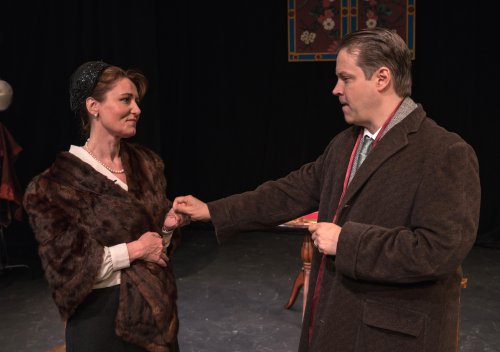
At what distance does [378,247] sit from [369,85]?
17.9 inches

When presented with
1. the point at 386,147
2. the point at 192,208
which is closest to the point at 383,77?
the point at 386,147

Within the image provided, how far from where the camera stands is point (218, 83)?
626 centimetres

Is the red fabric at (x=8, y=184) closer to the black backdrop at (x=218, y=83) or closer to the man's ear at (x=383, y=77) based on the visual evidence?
the black backdrop at (x=218, y=83)

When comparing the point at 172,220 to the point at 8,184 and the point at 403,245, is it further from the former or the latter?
the point at 8,184

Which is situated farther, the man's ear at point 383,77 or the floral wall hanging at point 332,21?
the floral wall hanging at point 332,21

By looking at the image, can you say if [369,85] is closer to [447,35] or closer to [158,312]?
[158,312]

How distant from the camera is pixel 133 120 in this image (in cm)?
217

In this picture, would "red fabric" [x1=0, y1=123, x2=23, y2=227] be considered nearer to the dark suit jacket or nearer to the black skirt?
the black skirt

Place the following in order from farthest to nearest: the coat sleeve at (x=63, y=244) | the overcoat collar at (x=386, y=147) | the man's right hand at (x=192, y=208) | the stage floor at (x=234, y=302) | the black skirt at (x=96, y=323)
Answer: the stage floor at (x=234, y=302), the man's right hand at (x=192, y=208), the black skirt at (x=96, y=323), the coat sleeve at (x=63, y=244), the overcoat collar at (x=386, y=147)

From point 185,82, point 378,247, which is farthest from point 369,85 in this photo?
point 185,82

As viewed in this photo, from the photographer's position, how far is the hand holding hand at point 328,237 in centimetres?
167

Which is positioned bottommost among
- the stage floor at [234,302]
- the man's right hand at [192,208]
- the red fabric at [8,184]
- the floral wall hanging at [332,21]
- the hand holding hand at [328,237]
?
the stage floor at [234,302]

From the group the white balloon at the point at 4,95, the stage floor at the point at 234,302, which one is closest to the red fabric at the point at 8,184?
the white balloon at the point at 4,95

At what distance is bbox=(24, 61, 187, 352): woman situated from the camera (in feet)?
6.50
